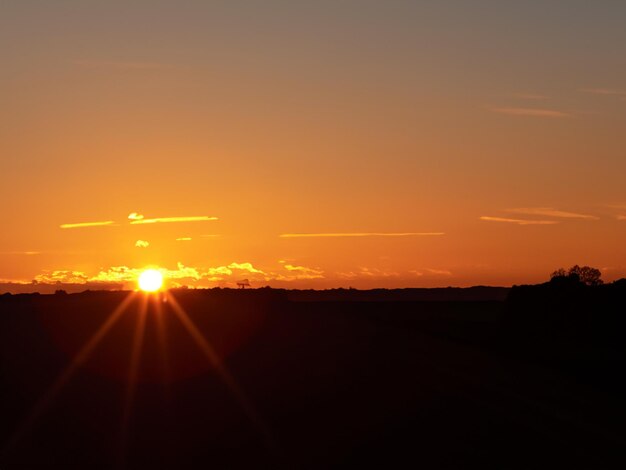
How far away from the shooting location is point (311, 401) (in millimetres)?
22109

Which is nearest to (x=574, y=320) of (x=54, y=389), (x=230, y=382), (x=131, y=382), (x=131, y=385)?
(x=230, y=382)

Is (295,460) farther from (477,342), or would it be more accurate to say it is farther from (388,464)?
(477,342)

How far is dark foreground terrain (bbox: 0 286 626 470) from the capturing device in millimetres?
16234

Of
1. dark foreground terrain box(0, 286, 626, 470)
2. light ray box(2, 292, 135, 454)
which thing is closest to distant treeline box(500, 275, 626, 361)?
dark foreground terrain box(0, 286, 626, 470)

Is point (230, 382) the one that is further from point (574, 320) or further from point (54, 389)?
point (574, 320)

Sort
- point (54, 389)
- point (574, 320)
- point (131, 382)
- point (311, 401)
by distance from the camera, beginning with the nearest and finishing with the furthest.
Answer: point (311, 401) → point (54, 389) → point (131, 382) → point (574, 320)

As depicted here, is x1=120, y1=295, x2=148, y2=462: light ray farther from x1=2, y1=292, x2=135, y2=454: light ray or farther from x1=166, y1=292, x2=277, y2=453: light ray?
x1=166, y1=292, x2=277, y2=453: light ray

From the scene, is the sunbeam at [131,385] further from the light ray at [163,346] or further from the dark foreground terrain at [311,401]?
the light ray at [163,346]

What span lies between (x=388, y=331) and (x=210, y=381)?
21698 millimetres

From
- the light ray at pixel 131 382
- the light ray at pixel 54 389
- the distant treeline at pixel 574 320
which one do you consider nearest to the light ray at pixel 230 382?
the light ray at pixel 131 382

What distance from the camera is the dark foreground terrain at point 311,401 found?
639 inches

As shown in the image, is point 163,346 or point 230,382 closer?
point 230,382

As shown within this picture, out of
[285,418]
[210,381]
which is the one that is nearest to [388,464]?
[285,418]

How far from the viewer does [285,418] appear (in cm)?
1984
